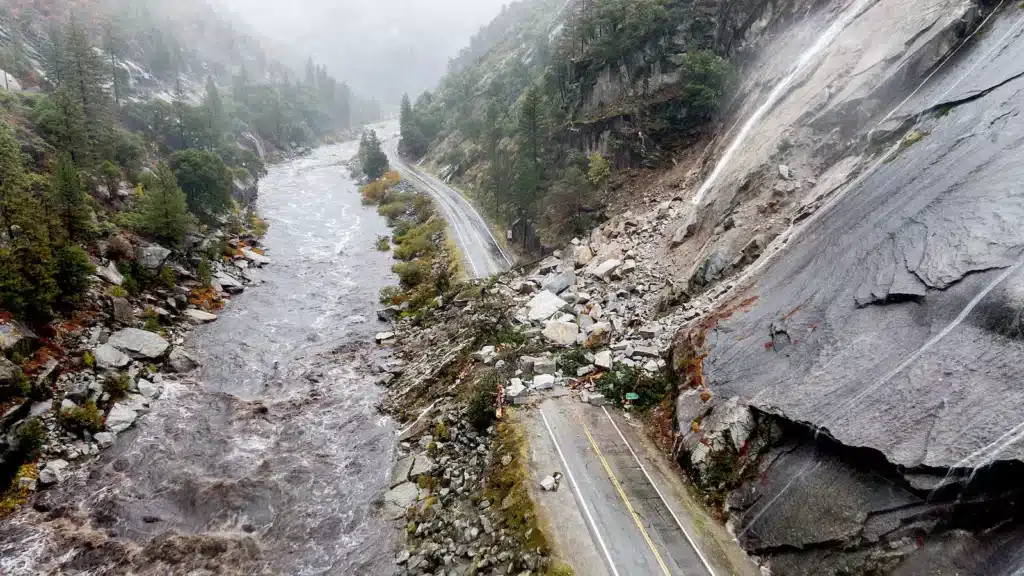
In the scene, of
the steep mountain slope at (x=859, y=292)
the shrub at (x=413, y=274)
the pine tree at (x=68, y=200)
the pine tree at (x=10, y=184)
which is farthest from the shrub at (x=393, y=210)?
the pine tree at (x=10, y=184)

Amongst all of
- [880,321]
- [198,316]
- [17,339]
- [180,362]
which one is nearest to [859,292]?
[880,321]

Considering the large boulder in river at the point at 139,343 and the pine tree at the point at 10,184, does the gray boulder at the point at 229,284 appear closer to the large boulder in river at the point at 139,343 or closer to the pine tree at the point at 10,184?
the large boulder in river at the point at 139,343

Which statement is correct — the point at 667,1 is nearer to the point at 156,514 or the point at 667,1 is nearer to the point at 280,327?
the point at 280,327

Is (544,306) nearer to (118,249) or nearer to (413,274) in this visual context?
(413,274)

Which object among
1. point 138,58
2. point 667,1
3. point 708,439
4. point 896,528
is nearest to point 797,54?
point 667,1

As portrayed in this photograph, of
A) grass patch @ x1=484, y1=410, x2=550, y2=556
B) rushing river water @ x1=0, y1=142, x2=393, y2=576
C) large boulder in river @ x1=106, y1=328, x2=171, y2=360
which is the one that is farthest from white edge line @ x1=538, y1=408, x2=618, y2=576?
large boulder in river @ x1=106, y1=328, x2=171, y2=360

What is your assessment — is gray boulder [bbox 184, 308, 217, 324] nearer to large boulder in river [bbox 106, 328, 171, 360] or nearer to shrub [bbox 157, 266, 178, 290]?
shrub [bbox 157, 266, 178, 290]
